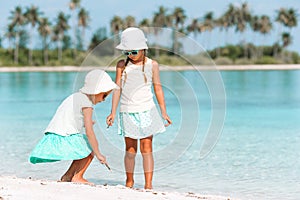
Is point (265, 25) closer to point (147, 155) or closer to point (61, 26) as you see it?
point (61, 26)

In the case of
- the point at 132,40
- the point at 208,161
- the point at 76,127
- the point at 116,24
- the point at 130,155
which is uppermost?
the point at 116,24

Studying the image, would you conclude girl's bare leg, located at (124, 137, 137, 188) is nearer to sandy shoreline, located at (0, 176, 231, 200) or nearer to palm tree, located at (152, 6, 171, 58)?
sandy shoreline, located at (0, 176, 231, 200)

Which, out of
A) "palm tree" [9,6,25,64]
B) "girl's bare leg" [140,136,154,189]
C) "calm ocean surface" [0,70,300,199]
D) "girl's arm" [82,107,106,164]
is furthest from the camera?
"palm tree" [9,6,25,64]

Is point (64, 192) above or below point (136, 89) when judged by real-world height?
below

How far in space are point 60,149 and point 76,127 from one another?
25 cm

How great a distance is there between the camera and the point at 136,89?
5.79 meters

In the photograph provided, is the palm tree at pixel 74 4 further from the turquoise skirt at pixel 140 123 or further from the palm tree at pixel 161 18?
the turquoise skirt at pixel 140 123

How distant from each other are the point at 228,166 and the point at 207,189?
1.76 meters

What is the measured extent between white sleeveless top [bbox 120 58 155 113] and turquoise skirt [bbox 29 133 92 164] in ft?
1.71

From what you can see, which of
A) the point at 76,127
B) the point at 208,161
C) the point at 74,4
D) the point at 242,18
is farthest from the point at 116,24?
the point at 76,127

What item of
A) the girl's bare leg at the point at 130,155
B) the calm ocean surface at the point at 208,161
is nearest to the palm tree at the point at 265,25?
the calm ocean surface at the point at 208,161

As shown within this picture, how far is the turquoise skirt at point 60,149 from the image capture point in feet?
18.9

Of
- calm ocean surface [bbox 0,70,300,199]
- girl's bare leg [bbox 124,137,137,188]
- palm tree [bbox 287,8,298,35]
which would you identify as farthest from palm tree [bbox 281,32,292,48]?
girl's bare leg [bbox 124,137,137,188]

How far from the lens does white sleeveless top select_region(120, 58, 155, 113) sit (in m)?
5.78
